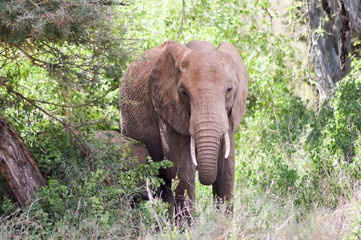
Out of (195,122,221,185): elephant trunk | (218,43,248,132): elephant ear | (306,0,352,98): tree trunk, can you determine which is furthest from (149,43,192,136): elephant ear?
(306,0,352,98): tree trunk

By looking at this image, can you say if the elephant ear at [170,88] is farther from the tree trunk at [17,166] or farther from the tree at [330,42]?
the tree at [330,42]

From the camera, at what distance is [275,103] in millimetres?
11398

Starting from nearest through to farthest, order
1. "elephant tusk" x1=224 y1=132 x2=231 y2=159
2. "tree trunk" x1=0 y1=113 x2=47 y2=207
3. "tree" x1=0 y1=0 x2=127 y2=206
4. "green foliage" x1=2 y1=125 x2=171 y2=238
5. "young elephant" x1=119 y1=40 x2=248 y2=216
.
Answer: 1. "tree" x1=0 y1=0 x2=127 y2=206
2. "green foliage" x1=2 y1=125 x2=171 y2=238
3. "tree trunk" x1=0 y1=113 x2=47 y2=207
4. "young elephant" x1=119 y1=40 x2=248 y2=216
5. "elephant tusk" x1=224 y1=132 x2=231 y2=159

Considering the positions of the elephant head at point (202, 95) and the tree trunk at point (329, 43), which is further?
the tree trunk at point (329, 43)

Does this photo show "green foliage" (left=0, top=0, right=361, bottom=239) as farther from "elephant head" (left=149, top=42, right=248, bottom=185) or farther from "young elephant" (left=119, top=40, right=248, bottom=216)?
"elephant head" (left=149, top=42, right=248, bottom=185)

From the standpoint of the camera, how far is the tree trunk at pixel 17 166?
651 cm

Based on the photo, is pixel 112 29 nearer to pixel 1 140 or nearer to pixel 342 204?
pixel 1 140

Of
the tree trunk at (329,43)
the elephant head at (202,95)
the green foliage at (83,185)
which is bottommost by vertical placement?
the green foliage at (83,185)

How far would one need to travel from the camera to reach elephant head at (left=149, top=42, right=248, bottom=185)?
659 centimetres

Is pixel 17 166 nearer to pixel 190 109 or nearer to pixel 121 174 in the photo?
pixel 121 174

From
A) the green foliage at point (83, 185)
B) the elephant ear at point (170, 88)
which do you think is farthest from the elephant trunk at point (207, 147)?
the elephant ear at point (170, 88)

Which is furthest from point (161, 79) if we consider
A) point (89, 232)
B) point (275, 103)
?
point (275, 103)

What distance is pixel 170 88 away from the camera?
24.4ft

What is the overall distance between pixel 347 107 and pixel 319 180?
3.26ft
